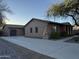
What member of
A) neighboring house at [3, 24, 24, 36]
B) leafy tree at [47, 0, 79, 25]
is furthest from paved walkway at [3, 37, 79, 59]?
neighboring house at [3, 24, 24, 36]

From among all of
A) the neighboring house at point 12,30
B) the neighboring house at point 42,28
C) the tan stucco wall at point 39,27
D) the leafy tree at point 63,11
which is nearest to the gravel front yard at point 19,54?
the leafy tree at point 63,11

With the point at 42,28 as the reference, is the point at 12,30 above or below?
below

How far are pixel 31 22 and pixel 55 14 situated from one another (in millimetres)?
6844

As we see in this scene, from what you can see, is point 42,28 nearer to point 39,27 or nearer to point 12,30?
point 39,27

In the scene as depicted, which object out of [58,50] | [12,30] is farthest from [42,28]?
[12,30]

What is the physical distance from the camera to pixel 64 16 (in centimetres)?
2591

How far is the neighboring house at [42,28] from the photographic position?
25453 millimetres

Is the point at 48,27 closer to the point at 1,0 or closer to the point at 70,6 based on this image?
the point at 70,6

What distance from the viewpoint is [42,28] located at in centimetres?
2644

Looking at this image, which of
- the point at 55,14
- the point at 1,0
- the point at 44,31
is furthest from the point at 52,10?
the point at 1,0

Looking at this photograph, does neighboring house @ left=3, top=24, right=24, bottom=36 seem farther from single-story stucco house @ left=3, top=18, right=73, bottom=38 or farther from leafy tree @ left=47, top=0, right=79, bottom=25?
leafy tree @ left=47, top=0, right=79, bottom=25

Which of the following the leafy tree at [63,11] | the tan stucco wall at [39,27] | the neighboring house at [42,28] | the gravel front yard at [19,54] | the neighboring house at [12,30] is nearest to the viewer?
the gravel front yard at [19,54]

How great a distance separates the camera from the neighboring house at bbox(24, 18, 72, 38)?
2545 centimetres

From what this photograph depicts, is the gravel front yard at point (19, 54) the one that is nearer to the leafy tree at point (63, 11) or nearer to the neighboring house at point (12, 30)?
the leafy tree at point (63, 11)
